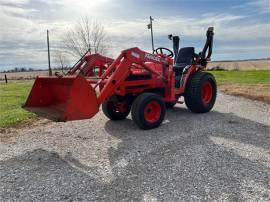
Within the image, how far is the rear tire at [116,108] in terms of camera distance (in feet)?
27.6

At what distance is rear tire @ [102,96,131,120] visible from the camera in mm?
8398

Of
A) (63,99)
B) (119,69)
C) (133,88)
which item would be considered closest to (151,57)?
(133,88)

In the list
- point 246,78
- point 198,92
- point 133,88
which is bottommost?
point 246,78

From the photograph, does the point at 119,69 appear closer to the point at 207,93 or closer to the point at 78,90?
the point at 78,90

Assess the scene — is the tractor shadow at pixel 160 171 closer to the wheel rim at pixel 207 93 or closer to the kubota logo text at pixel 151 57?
the kubota logo text at pixel 151 57

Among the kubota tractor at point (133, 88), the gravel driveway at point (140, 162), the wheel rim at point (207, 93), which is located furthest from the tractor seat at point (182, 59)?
the gravel driveway at point (140, 162)

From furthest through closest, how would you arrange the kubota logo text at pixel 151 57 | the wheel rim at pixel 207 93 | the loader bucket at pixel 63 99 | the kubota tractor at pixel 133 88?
the wheel rim at pixel 207 93 < the kubota logo text at pixel 151 57 < the kubota tractor at pixel 133 88 < the loader bucket at pixel 63 99

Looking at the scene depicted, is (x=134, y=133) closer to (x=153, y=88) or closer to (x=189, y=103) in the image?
(x=153, y=88)

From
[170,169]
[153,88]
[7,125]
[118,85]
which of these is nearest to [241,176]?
[170,169]

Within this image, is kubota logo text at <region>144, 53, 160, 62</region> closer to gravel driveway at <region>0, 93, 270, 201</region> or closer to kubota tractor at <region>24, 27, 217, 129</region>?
kubota tractor at <region>24, 27, 217, 129</region>

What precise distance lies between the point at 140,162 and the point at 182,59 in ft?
16.0

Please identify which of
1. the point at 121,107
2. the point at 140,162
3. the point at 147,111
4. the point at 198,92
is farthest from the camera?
the point at 198,92

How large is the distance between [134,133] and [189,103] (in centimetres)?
235

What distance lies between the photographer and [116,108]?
8.61m
